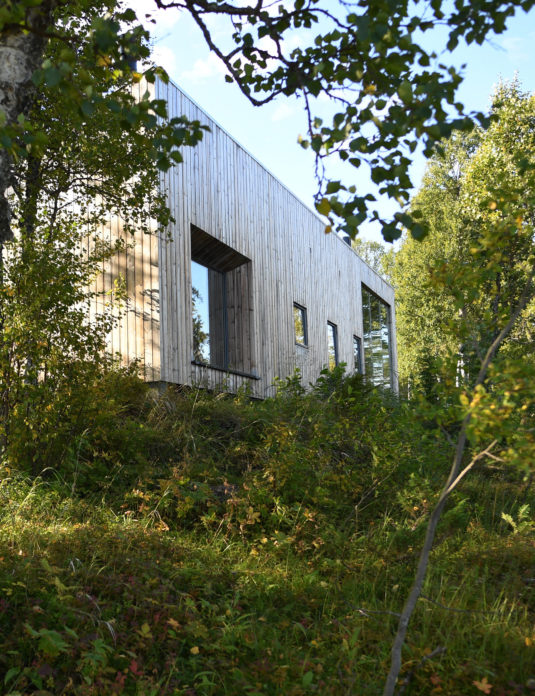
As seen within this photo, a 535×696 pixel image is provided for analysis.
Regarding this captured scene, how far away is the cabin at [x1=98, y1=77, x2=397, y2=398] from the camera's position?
9.09m

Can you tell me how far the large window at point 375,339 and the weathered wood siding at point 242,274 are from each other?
11.0ft

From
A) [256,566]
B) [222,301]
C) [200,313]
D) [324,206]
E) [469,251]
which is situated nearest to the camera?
[324,206]

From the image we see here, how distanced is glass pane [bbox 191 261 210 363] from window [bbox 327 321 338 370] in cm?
579

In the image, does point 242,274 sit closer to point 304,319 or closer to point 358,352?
point 304,319

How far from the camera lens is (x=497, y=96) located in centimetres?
1809

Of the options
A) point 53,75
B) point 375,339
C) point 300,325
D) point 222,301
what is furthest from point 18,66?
point 375,339

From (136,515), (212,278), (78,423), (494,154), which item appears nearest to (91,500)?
(136,515)

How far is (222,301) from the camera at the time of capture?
11414 mm

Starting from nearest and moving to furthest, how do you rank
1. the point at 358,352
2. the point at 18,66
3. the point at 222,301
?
the point at 18,66 < the point at 222,301 < the point at 358,352

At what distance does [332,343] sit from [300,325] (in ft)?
8.08

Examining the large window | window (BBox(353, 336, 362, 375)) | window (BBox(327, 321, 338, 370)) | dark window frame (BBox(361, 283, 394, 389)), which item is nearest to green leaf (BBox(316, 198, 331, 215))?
window (BBox(327, 321, 338, 370))

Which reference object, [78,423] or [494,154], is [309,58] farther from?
[494,154]

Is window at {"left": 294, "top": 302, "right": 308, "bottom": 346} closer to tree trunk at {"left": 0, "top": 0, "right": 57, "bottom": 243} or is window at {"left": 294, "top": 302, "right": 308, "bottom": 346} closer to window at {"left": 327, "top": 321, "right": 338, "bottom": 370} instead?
window at {"left": 327, "top": 321, "right": 338, "bottom": 370}

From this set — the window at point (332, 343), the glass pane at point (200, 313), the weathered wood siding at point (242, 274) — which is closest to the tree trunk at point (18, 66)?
the weathered wood siding at point (242, 274)
